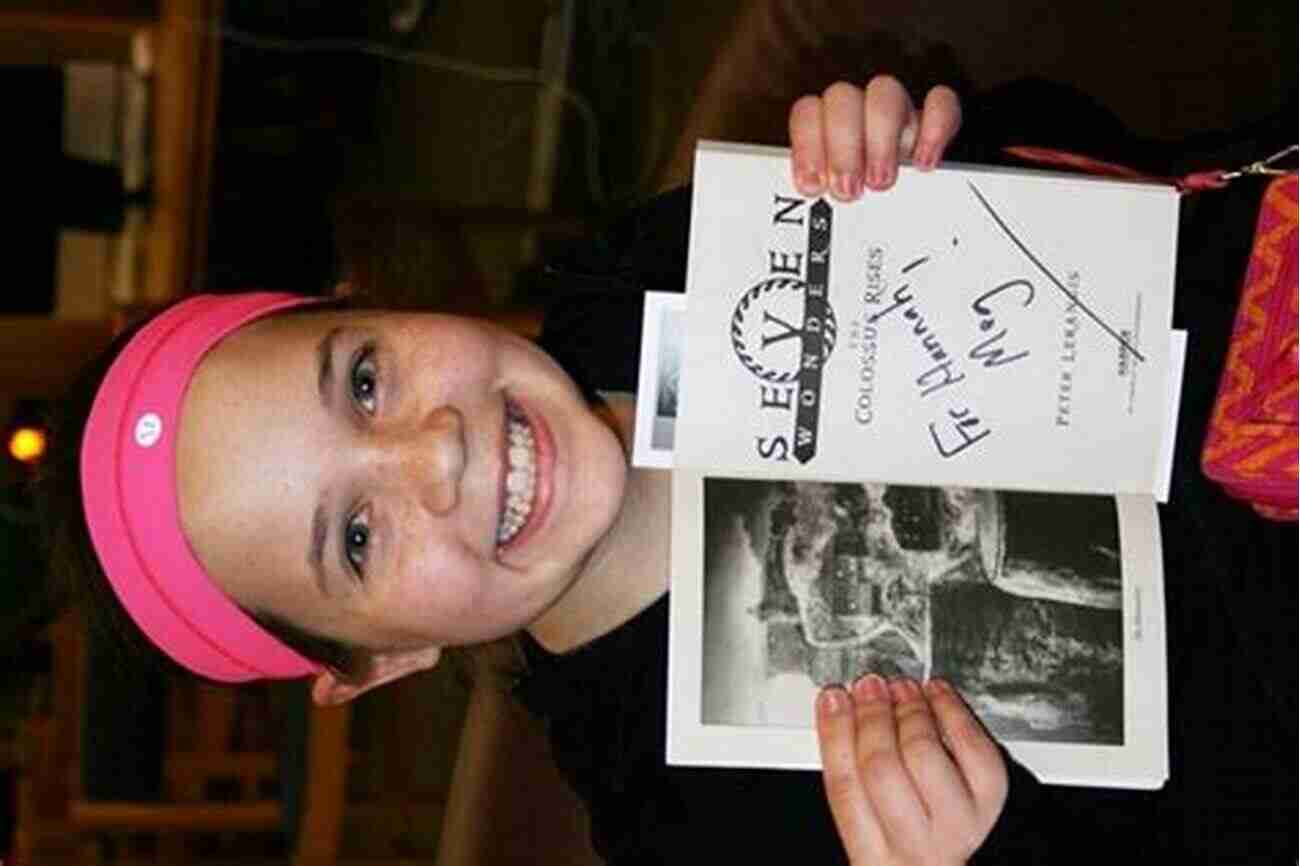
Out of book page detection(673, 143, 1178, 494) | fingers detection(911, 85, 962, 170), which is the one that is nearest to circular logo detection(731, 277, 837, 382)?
book page detection(673, 143, 1178, 494)

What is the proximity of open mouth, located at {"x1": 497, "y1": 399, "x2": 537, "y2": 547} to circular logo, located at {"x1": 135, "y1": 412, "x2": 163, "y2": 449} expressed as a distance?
0.76 ft

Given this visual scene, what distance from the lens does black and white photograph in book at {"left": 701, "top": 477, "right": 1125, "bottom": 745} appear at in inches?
43.1

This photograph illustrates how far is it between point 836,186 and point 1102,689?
1.09 ft

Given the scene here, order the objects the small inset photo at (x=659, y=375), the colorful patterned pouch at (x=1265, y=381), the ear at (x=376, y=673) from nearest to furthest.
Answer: the colorful patterned pouch at (x=1265, y=381) → the small inset photo at (x=659, y=375) → the ear at (x=376, y=673)

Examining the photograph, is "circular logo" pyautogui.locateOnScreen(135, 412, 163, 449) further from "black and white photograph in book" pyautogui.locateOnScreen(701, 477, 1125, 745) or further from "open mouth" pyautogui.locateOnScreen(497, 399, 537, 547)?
"black and white photograph in book" pyautogui.locateOnScreen(701, 477, 1125, 745)

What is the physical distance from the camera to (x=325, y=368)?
3.98 ft

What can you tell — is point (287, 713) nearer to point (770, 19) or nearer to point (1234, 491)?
point (770, 19)

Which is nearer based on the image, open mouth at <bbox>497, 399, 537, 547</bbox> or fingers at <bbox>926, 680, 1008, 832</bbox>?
fingers at <bbox>926, 680, 1008, 832</bbox>

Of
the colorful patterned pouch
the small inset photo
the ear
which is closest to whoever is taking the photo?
the colorful patterned pouch

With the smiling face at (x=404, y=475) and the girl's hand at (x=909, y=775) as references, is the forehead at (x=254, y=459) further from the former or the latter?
the girl's hand at (x=909, y=775)

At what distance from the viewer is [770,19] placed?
161cm

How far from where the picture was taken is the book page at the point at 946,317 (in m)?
1.07

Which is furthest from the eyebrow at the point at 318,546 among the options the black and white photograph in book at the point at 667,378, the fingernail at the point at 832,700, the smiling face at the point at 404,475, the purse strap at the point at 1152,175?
the purse strap at the point at 1152,175

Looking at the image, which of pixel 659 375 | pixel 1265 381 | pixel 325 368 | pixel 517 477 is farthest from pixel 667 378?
pixel 1265 381
